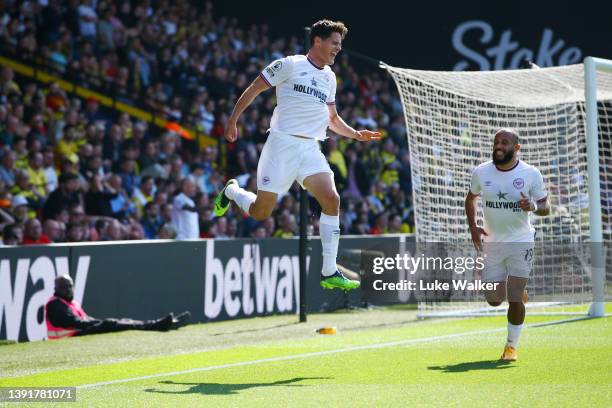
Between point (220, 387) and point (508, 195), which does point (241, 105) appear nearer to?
A: point (220, 387)

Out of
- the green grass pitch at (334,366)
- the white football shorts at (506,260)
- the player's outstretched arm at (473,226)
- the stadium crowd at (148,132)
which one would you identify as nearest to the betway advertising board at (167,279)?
the green grass pitch at (334,366)

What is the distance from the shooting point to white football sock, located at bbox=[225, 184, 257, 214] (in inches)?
387

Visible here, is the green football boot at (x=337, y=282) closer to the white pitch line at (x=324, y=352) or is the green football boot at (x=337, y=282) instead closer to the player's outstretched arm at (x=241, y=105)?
the white pitch line at (x=324, y=352)

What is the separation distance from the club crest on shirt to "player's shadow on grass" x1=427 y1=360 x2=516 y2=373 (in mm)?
1569

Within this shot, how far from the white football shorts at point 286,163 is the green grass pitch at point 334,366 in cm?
165

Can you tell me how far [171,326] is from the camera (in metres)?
14.1

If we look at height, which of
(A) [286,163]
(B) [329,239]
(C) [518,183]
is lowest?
(B) [329,239]

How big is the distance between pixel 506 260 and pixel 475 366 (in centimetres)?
110

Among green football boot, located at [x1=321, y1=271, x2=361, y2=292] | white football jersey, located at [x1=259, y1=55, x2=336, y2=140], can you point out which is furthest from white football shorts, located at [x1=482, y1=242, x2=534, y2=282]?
white football jersey, located at [x1=259, y1=55, x2=336, y2=140]

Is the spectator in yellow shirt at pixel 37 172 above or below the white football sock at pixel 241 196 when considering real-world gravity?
above

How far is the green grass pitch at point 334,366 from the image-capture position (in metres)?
7.75

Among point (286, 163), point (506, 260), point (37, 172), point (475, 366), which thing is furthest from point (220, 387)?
point (37, 172)

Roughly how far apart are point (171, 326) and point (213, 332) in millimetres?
571

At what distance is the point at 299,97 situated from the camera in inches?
376
